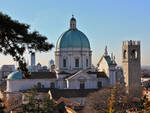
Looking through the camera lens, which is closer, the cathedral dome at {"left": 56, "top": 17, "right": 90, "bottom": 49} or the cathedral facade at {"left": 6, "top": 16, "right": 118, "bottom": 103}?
the cathedral facade at {"left": 6, "top": 16, "right": 118, "bottom": 103}

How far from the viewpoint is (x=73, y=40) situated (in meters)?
41.8

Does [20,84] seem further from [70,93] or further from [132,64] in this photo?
[132,64]

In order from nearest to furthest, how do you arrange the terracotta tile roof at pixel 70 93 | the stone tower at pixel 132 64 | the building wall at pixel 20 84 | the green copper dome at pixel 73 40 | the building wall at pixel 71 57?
the terracotta tile roof at pixel 70 93 < the building wall at pixel 20 84 < the stone tower at pixel 132 64 < the building wall at pixel 71 57 < the green copper dome at pixel 73 40

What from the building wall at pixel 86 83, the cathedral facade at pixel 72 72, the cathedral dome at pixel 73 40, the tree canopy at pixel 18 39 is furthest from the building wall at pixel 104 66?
the tree canopy at pixel 18 39

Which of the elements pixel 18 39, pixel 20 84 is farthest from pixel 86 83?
pixel 18 39

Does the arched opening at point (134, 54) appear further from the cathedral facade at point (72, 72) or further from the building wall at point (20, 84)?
the building wall at point (20, 84)

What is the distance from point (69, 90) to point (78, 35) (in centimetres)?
1029

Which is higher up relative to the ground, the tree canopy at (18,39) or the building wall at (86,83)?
the tree canopy at (18,39)

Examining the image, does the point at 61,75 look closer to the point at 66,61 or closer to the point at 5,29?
the point at 66,61

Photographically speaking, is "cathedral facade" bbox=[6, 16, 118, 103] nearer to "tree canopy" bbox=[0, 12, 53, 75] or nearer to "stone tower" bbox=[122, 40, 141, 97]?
"stone tower" bbox=[122, 40, 141, 97]

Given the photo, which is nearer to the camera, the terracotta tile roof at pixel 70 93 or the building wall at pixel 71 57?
the terracotta tile roof at pixel 70 93

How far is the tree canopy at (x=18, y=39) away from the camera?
11.3 meters

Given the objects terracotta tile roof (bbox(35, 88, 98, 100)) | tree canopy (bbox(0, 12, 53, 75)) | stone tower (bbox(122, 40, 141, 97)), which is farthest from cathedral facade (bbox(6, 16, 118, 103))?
tree canopy (bbox(0, 12, 53, 75))

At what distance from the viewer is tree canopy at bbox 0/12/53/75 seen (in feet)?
37.2
